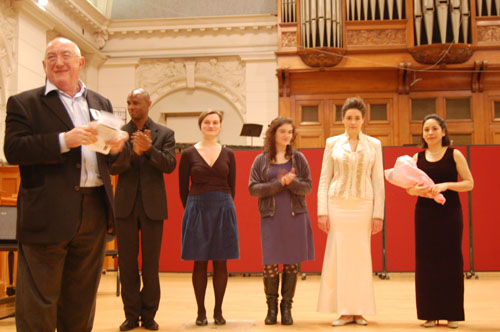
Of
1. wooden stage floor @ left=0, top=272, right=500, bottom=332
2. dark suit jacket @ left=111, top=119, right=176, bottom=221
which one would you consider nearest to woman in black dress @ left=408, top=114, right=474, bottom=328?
wooden stage floor @ left=0, top=272, right=500, bottom=332

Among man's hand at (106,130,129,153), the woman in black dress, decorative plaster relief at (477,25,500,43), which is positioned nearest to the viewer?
man's hand at (106,130,129,153)

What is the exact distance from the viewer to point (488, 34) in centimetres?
855

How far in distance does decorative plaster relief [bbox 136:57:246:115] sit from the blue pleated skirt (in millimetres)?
6379

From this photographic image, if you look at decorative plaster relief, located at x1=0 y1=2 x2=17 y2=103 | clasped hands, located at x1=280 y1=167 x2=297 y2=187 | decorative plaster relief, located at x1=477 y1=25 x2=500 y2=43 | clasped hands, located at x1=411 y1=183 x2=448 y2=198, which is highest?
decorative plaster relief, located at x1=477 y1=25 x2=500 y2=43

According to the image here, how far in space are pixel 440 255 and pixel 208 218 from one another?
1541 millimetres

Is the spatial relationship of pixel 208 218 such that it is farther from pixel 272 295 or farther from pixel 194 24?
pixel 194 24

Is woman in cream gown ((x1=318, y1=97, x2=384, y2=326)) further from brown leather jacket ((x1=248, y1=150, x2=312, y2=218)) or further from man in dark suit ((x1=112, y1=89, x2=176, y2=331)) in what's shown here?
man in dark suit ((x1=112, y1=89, x2=176, y2=331))

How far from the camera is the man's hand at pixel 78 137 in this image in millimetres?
2127

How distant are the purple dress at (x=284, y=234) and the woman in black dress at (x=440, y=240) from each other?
75 centimetres

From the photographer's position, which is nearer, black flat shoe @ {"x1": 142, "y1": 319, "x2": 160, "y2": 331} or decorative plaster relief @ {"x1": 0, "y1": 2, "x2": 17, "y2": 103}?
black flat shoe @ {"x1": 142, "y1": 319, "x2": 160, "y2": 331}

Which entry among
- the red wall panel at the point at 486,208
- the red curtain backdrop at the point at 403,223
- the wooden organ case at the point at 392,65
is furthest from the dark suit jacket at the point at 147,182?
the wooden organ case at the point at 392,65

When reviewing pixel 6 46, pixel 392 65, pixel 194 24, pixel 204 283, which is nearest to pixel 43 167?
pixel 204 283

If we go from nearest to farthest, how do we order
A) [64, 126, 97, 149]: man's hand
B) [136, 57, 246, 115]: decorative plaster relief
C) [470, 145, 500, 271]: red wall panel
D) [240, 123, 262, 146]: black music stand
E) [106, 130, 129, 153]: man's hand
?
[64, 126, 97, 149]: man's hand < [106, 130, 129, 153]: man's hand < [470, 145, 500, 271]: red wall panel < [240, 123, 262, 146]: black music stand < [136, 57, 246, 115]: decorative plaster relief

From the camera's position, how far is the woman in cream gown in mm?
3477
